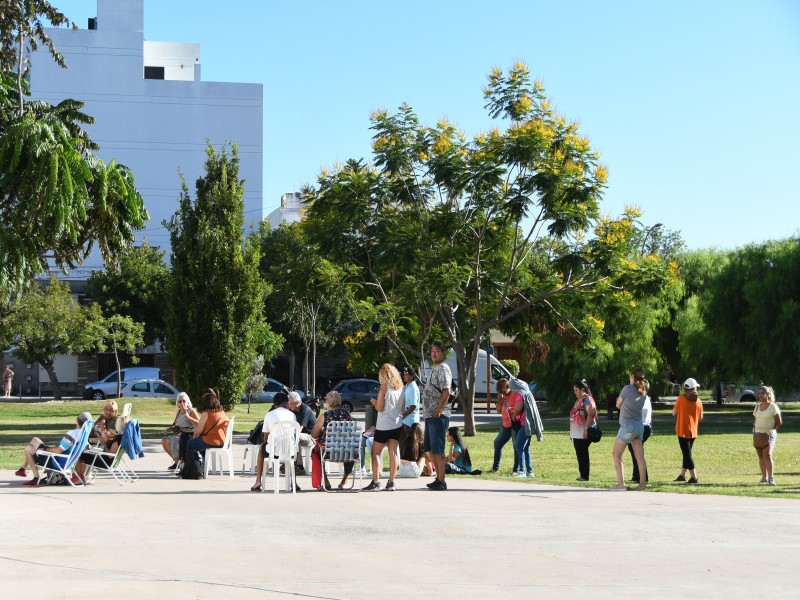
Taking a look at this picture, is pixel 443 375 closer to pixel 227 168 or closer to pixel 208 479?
pixel 208 479

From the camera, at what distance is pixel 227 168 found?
31.7 metres

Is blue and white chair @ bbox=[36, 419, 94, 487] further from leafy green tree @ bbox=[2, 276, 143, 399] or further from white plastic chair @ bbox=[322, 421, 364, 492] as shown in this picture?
leafy green tree @ bbox=[2, 276, 143, 399]

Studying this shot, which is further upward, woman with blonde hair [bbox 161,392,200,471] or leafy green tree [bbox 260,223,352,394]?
leafy green tree [bbox 260,223,352,394]

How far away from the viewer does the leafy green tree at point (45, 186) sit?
1777 centimetres

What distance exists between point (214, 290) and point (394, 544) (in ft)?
72.9

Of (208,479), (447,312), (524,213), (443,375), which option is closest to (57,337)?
(447,312)

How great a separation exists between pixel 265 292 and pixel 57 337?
19795 mm

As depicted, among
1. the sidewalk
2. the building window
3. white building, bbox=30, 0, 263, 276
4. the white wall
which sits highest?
the building window

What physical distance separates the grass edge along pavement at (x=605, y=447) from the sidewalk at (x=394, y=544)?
7.98ft

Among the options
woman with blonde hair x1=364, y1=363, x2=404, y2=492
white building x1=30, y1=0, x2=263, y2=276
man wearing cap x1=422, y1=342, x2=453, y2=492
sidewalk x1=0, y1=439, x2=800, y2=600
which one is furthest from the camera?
white building x1=30, y1=0, x2=263, y2=276

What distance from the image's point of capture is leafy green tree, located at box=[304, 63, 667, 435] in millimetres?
28047

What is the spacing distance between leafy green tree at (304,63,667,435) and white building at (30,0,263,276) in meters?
39.8

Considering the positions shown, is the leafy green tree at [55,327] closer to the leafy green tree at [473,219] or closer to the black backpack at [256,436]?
the leafy green tree at [473,219]

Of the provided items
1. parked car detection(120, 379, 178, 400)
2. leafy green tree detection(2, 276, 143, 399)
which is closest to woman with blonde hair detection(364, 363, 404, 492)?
leafy green tree detection(2, 276, 143, 399)
